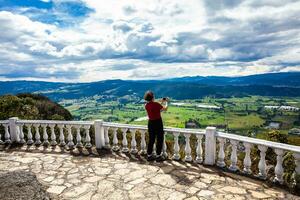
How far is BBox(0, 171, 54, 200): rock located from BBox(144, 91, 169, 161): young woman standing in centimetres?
341

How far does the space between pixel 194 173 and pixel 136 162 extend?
5.89 ft

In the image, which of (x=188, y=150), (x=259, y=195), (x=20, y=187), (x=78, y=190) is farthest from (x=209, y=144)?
(x=20, y=187)

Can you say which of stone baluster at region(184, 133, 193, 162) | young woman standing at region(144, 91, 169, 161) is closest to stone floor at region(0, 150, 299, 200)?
stone baluster at region(184, 133, 193, 162)

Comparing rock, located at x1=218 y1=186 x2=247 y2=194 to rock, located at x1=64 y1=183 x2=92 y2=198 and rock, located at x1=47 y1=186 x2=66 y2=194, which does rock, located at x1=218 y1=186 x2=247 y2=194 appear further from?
rock, located at x1=47 y1=186 x2=66 y2=194

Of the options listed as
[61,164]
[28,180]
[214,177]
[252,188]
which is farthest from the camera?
[61,164]

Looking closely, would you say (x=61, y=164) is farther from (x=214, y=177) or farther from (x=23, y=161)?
(x=214, y=177)

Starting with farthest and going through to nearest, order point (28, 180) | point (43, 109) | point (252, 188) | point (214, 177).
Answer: point (43, 109)
point (214, 177)
point (252, 188)
point (28, 180)

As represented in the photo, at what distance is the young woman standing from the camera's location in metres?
7.42

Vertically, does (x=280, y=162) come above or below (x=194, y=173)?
above

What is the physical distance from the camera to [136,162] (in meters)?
7.72

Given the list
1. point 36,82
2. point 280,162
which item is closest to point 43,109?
point 280,162

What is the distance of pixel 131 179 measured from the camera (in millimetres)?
6453

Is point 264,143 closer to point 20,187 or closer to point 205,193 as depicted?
point 205,193

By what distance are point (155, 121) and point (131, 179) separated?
1.80 meters
